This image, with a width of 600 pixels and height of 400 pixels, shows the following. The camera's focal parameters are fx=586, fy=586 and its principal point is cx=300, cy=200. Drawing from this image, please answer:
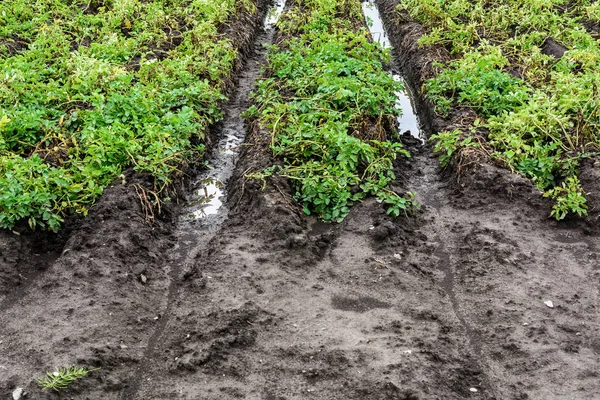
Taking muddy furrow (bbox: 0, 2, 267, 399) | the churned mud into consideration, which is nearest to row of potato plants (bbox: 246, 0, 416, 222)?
the churned mud

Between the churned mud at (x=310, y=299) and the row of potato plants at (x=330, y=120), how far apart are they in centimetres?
26

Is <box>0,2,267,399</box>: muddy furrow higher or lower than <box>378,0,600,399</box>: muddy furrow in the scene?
higher

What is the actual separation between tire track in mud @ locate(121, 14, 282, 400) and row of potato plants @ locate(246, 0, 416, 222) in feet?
1.21

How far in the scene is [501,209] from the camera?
5949 millimetres

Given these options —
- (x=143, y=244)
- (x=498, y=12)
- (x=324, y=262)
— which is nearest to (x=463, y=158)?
(x=324, y=262)

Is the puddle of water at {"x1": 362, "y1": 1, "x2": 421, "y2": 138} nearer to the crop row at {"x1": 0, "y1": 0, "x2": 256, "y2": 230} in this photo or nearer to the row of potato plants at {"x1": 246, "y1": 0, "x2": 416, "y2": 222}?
the row of potato plants at {"x1": 246, "y1": 0, "x2": 416, "y2": 222}

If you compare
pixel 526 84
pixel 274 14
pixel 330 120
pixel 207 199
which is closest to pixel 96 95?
pixel 207 199

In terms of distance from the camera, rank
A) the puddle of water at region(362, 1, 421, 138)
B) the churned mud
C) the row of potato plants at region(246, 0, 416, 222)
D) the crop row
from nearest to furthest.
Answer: the churned mud, the crop row, the row of potato plants at region(246, 0, 416, 222), the puddle of water at region(362, 1, 421, 138)

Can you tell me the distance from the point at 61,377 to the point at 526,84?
6.60 metres

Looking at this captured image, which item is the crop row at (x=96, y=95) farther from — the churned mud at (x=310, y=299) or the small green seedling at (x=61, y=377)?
the small green seedling at (x=61, y=377)

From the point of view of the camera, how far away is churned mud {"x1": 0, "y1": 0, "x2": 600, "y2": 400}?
4086 mm

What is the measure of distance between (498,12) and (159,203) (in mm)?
7652

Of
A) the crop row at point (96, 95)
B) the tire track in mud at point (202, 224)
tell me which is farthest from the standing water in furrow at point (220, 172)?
the crop row at point (96, 95)

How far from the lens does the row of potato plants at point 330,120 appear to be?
19.6 ft
